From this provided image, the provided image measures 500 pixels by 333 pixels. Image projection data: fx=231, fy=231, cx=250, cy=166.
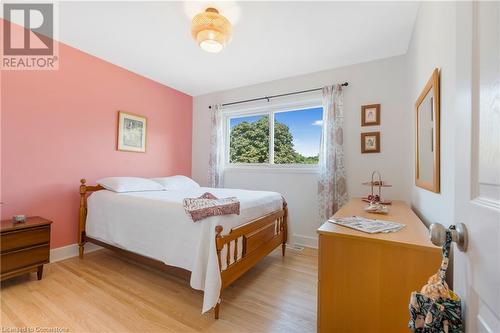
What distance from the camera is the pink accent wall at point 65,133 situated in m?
2.33

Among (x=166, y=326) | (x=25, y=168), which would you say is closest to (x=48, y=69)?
(x=25, y=168)

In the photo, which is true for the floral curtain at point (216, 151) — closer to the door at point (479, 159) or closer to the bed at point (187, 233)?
the bed at point (187, 233)

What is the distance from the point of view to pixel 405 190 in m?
2.74

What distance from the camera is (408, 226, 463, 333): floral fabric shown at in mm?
602

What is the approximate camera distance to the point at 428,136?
66.7 inches

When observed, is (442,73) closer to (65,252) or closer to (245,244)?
(245,244)

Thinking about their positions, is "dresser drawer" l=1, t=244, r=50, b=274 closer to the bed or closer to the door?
the bed

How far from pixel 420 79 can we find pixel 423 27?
398mm

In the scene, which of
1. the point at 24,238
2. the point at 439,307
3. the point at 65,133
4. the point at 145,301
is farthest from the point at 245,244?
the point at 65,133

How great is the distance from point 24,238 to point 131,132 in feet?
5.84

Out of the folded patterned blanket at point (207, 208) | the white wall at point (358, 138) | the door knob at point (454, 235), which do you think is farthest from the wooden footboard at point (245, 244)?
the door knob at point (454, 235)

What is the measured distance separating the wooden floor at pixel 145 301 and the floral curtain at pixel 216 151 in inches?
72.4

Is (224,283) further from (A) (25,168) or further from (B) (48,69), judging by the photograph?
(B) (48,69)

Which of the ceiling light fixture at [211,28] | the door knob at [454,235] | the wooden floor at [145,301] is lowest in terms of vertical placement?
the wooden floor at [145,301]
